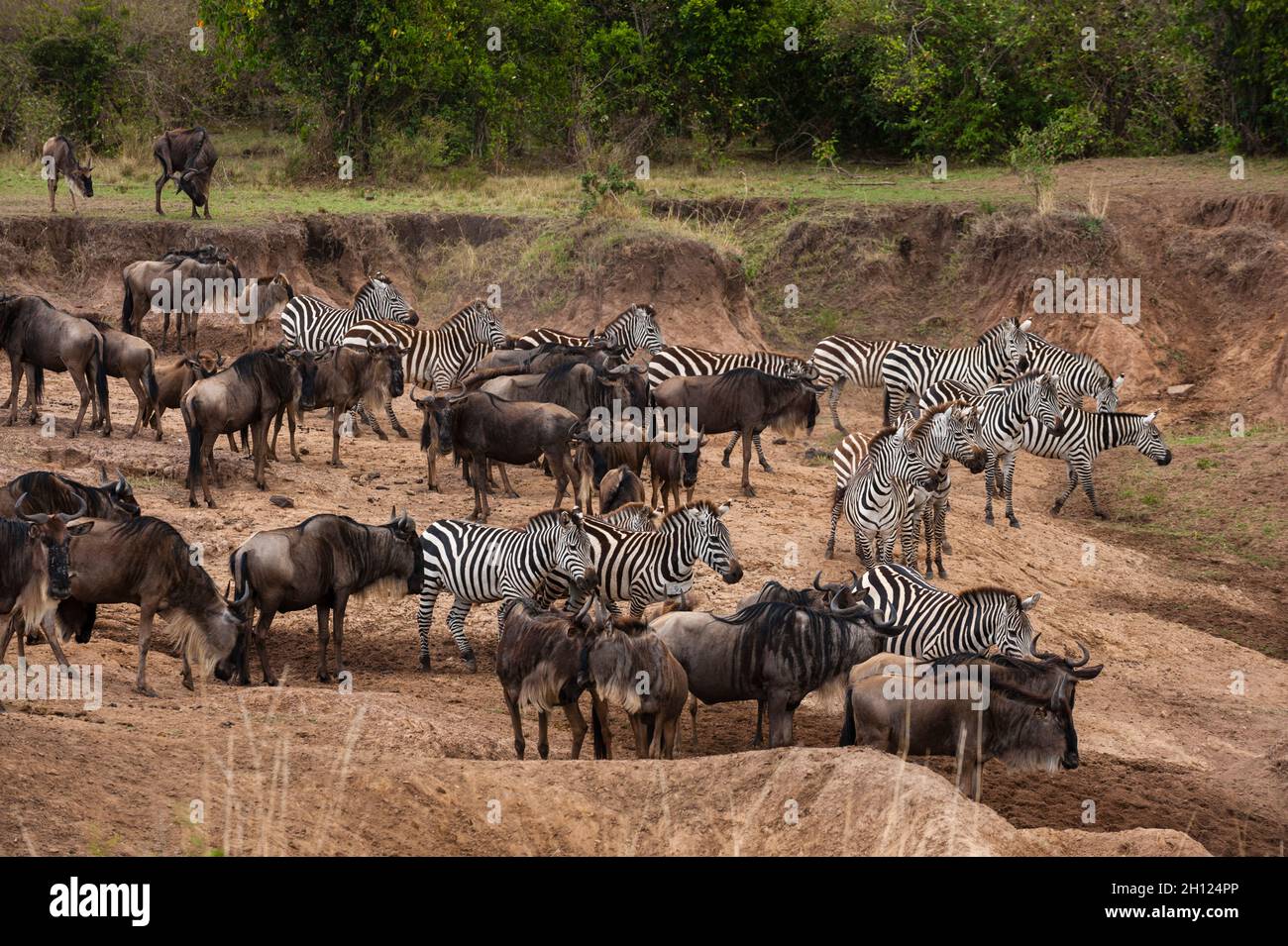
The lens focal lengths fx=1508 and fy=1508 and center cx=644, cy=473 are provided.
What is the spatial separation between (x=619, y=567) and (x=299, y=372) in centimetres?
615

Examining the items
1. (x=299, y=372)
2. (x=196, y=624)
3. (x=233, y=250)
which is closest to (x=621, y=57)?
(x=233, y=250)

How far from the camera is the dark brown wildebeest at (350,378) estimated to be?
17.4m

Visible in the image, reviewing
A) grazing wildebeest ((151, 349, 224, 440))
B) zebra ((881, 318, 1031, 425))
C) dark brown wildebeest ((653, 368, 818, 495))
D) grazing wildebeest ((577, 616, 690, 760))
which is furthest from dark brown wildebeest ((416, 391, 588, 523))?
zebra ((881, 318, 1031, 425))

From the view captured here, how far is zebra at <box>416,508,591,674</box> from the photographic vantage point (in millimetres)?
12438

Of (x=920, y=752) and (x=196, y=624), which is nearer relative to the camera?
(x=920, y=752)

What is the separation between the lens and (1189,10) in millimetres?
28250

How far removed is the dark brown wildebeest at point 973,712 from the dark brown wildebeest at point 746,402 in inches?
333

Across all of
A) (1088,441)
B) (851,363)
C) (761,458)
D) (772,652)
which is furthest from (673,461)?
(851,363)

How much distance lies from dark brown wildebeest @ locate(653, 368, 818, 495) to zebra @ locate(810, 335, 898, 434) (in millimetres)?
4410

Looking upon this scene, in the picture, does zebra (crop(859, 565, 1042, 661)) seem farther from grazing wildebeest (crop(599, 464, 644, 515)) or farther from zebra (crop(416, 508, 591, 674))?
grazing wildebeest (crop(599, 464, 644, 515))

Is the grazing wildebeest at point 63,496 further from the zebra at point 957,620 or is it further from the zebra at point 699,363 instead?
the zebra at point 699,363

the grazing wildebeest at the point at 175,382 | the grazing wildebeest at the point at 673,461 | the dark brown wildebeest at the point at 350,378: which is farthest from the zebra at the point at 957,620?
the grazing wildebeest at the point at 175,382

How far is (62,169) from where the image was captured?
25.1 meters

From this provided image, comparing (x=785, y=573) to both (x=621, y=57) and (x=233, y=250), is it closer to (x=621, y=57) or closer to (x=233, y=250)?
(x=233, y=250)
